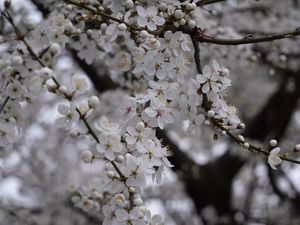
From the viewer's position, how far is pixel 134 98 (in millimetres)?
1785

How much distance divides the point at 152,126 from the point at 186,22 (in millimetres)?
388

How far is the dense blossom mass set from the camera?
1709mm

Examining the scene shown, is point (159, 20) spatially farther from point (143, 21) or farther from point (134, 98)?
point (134, 98)

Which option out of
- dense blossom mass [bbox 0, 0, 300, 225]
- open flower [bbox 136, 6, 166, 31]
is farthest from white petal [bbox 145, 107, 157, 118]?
open flower [bbox 136, 6, 166, 31]

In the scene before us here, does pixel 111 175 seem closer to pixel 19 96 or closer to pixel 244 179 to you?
pixel 19 96

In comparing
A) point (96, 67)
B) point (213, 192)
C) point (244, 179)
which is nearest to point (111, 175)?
point (96, 67)

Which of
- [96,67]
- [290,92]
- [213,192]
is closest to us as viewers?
[96,67]

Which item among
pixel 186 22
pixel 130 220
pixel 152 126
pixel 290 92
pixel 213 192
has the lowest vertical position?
pixel 213 192

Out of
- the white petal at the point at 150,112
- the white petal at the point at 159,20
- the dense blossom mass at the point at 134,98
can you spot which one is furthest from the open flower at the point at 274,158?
the white petal at the point at 159,20

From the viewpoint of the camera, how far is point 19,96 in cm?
190

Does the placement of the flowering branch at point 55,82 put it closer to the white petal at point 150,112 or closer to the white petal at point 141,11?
the white petal at point 150,112

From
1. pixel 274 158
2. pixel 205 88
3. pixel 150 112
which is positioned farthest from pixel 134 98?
pixel 274 158

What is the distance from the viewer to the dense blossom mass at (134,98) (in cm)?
171

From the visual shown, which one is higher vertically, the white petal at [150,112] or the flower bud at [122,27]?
the flower bud at [122,27]
